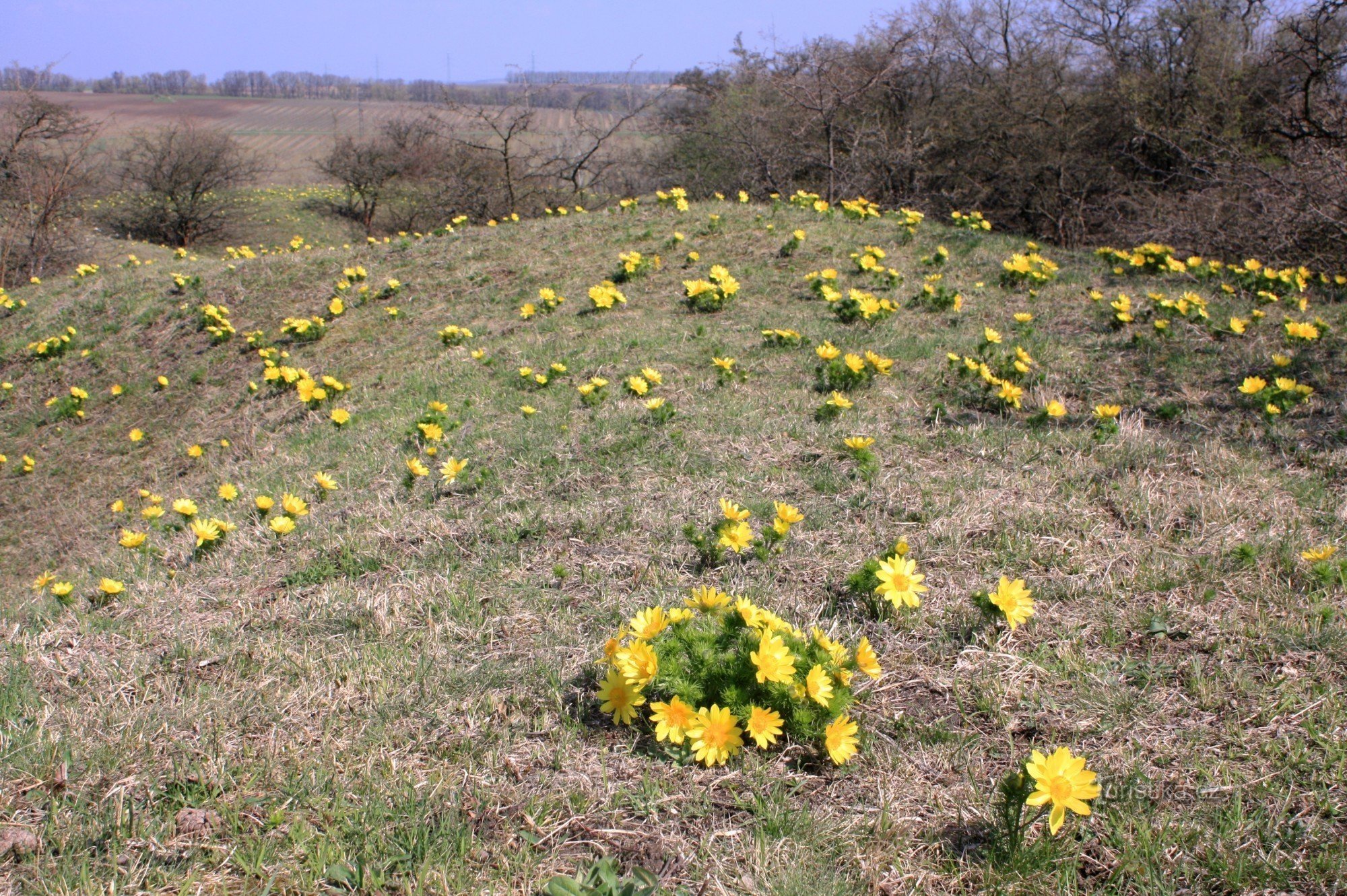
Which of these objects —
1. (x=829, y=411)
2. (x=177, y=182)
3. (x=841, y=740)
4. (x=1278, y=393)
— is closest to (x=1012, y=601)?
(x=841, y=740)

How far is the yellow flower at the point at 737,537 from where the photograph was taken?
3.14 m

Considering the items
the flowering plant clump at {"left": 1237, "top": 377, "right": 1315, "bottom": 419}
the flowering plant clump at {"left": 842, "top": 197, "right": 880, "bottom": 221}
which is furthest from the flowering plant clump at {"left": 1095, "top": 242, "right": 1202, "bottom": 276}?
the flowering plant clump at {"left": 1237, "top": 377, "right": 1315, "bottom": 419}

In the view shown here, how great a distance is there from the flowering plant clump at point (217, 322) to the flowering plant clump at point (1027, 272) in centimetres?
808

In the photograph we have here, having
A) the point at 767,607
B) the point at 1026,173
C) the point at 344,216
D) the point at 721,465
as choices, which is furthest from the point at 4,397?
the point at 344,216

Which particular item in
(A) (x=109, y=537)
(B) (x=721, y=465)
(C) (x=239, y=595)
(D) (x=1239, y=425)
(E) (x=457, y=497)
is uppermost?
(D) (x=1239, y=425)

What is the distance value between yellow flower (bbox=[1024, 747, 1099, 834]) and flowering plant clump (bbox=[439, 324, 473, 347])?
6.21 meters

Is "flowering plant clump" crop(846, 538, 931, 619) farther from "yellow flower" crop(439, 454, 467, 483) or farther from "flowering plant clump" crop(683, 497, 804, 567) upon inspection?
"yellow flower" crop(439, 454, 467, 483)

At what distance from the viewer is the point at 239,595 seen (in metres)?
3.48

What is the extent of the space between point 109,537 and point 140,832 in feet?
15.5

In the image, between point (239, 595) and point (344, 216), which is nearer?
point (239, 595)

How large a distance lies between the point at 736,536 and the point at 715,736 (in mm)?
1077

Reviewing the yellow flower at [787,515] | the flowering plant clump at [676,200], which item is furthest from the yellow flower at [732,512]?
the flowering plant clump at [676,200]

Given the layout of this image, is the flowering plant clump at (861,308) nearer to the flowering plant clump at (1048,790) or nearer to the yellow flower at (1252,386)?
the yellow flower at (1252,386)

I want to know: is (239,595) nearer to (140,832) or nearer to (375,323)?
(140,832)
